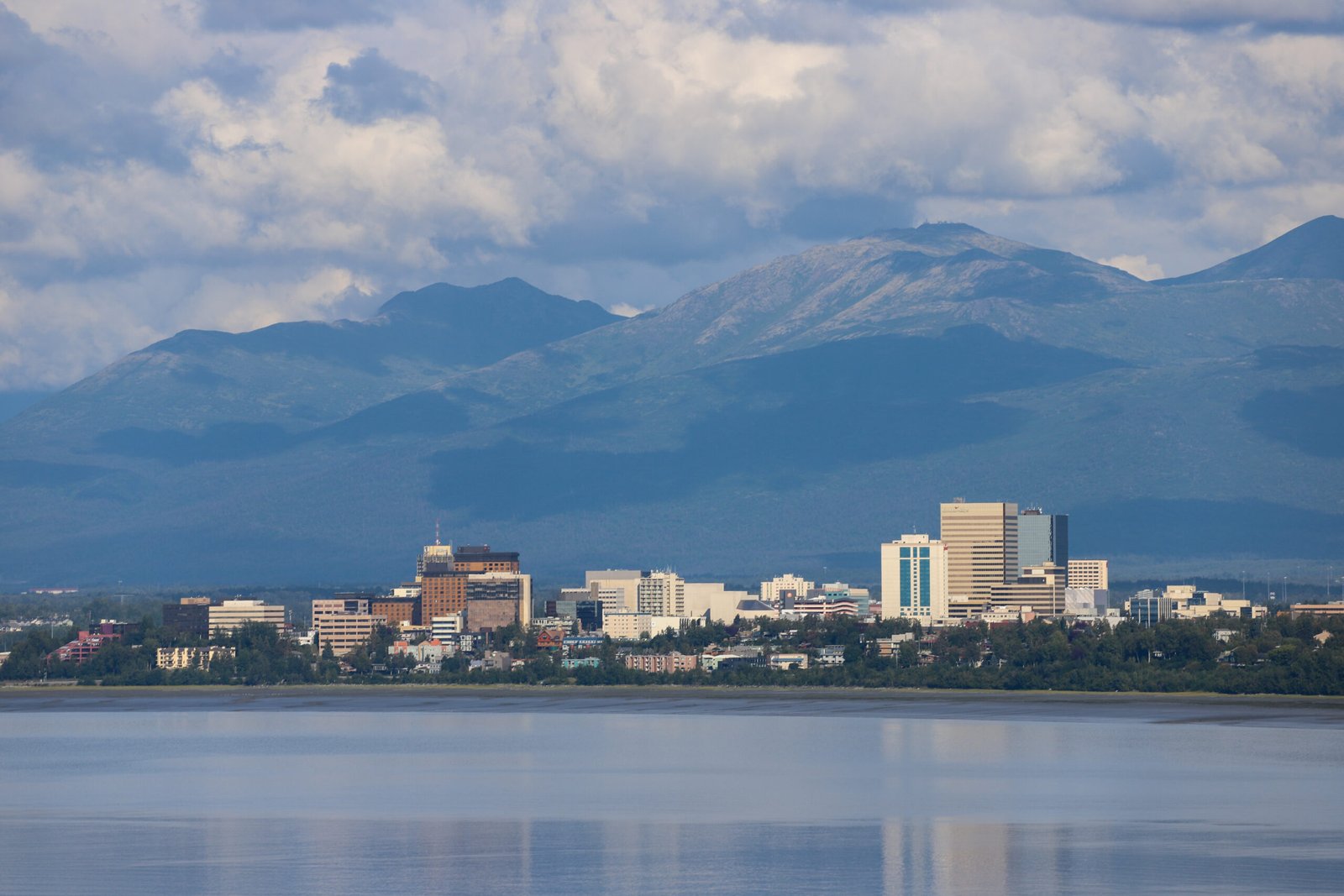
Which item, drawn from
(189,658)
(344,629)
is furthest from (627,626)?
(189,658)

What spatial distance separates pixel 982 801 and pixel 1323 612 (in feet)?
307

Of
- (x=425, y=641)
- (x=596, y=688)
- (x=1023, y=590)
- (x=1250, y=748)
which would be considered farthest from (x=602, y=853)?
(x=1023, y=590)

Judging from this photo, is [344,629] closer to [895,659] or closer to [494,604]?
[494,604]

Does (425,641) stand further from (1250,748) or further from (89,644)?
(1250,748)

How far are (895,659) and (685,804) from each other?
70.7 m

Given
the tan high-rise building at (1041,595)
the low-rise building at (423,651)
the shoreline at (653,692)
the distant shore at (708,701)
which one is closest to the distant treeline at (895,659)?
the low-rise building at (423,651)

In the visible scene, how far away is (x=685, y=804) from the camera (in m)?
64.8

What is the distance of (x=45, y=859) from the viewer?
5319 centimetres

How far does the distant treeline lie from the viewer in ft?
387

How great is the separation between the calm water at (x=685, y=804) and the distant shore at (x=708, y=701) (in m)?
1.45

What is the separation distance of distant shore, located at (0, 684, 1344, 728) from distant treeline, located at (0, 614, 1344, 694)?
2.00m

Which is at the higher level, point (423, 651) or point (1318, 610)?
point (1318, 610)

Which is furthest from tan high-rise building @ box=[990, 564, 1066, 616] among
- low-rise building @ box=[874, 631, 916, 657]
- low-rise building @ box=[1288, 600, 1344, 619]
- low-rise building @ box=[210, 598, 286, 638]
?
low-rise building @ box=[210, 598, 286, 638]

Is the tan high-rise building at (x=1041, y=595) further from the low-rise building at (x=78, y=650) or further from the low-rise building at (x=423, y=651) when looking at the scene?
the low-rise building at (x=78, y=650)
